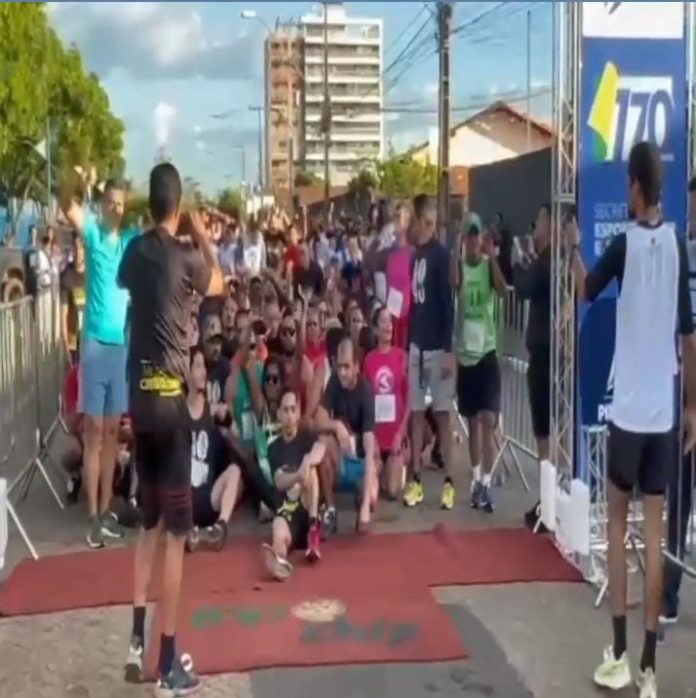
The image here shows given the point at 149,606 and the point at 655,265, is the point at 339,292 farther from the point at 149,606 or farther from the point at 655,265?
the point at 655,265

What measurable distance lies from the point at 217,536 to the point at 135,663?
2.24 metres

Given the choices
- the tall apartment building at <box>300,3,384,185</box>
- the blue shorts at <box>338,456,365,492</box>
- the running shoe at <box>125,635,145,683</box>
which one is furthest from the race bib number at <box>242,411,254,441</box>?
the tall apartment building at <box>300,3,384,185</box>

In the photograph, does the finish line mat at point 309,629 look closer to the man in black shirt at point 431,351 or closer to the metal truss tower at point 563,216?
the metal truss tower at point 563,216

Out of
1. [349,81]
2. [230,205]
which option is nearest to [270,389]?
[230,205]

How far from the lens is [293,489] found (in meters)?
7.76

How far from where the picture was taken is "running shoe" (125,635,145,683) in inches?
227

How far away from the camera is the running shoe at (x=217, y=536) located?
7.97 meters

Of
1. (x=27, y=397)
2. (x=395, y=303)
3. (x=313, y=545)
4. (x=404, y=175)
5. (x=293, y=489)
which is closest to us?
(x=313, y=545)

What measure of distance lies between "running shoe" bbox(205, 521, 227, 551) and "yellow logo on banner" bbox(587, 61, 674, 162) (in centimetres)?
314

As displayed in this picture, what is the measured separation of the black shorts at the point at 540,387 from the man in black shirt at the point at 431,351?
976 mm

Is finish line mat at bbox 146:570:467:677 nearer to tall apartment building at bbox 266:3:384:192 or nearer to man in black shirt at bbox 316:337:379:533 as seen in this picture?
man in black shirt at bbox 316:337:379:533

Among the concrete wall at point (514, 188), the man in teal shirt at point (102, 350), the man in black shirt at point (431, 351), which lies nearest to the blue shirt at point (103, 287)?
the man in teal shirt at point (102, 350)

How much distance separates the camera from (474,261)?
365 inches

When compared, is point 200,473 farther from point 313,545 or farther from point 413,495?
point 413,495
